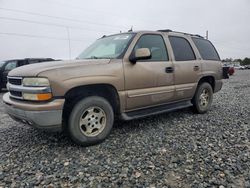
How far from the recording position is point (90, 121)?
353cm

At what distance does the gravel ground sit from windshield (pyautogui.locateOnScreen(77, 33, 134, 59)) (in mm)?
1464

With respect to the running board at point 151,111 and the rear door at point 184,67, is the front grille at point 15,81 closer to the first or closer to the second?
the running board at point 151,111

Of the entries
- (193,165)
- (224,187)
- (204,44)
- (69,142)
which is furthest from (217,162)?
(204,44)

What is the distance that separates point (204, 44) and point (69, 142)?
4283 mm

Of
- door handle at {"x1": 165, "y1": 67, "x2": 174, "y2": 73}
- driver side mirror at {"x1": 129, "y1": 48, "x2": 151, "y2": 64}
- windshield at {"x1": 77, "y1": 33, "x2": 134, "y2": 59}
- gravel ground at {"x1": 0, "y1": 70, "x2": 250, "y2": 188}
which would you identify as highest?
windshield at {"x1": 77, "y1": 33, "x2": 134, "y2": 59}

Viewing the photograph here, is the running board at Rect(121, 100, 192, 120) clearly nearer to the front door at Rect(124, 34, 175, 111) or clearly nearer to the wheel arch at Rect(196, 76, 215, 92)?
the front door at Rect(124, 34, 175, 111)

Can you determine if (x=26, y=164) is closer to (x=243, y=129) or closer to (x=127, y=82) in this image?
(x=127, y=82)

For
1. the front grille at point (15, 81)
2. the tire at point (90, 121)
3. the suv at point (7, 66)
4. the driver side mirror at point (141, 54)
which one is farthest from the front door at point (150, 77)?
the suv at point (7, 66)

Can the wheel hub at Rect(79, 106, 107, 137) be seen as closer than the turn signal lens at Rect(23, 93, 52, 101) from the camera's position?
No

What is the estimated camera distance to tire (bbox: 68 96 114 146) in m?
3.33

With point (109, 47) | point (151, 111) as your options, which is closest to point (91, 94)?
point (109, 47)

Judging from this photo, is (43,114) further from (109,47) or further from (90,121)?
(109,47)

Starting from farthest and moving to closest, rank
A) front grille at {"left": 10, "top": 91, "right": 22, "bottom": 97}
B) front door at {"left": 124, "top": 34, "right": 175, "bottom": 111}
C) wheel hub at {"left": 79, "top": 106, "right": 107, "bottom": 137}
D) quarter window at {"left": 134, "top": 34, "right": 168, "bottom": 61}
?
quarter window at {"left": 134, "top": 34, "right": 168, "bottom": 61}
front door at {"left": 124, "top": 34, "right": 175, "bottom": 111}
wheel hub at {"left": 79, "top": 106, "right": 107, "bottom": 137}
front grille at {"left": 10, "top": 91, "right": 22, "bottom": 97}

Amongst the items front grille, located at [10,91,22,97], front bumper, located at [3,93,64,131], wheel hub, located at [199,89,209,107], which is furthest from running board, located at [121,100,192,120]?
front grille, located at [10,91,22,97]
